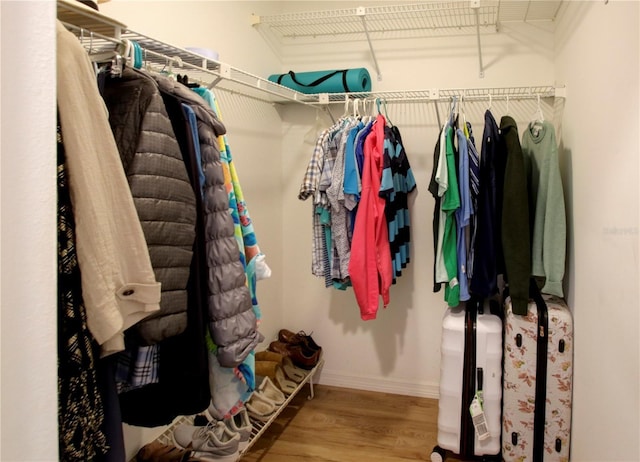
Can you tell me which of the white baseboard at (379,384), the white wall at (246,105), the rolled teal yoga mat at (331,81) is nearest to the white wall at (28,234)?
the white wall at (246,105)

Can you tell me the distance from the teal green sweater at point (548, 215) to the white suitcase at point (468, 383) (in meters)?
0.33

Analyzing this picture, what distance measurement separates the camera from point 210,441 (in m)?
1.83

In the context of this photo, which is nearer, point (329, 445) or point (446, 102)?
point (329, 445)

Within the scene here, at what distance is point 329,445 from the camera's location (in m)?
2.29

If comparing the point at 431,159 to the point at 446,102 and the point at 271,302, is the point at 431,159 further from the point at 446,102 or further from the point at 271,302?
the point at 271,302

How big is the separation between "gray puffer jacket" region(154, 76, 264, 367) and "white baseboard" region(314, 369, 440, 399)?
73.8 inches

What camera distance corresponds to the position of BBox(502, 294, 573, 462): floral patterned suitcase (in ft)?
6.39

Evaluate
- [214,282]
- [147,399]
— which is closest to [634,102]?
[214,282]

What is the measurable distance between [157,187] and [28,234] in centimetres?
44

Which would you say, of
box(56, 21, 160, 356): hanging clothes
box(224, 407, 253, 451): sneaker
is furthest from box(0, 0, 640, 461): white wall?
box(224, 407, 253, 451): sneaker

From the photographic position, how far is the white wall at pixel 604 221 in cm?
133

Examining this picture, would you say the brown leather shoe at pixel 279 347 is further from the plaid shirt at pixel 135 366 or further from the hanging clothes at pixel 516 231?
the plaid shirt at pixel 135 366

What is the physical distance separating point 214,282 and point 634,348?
1.17 metres

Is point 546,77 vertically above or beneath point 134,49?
above
